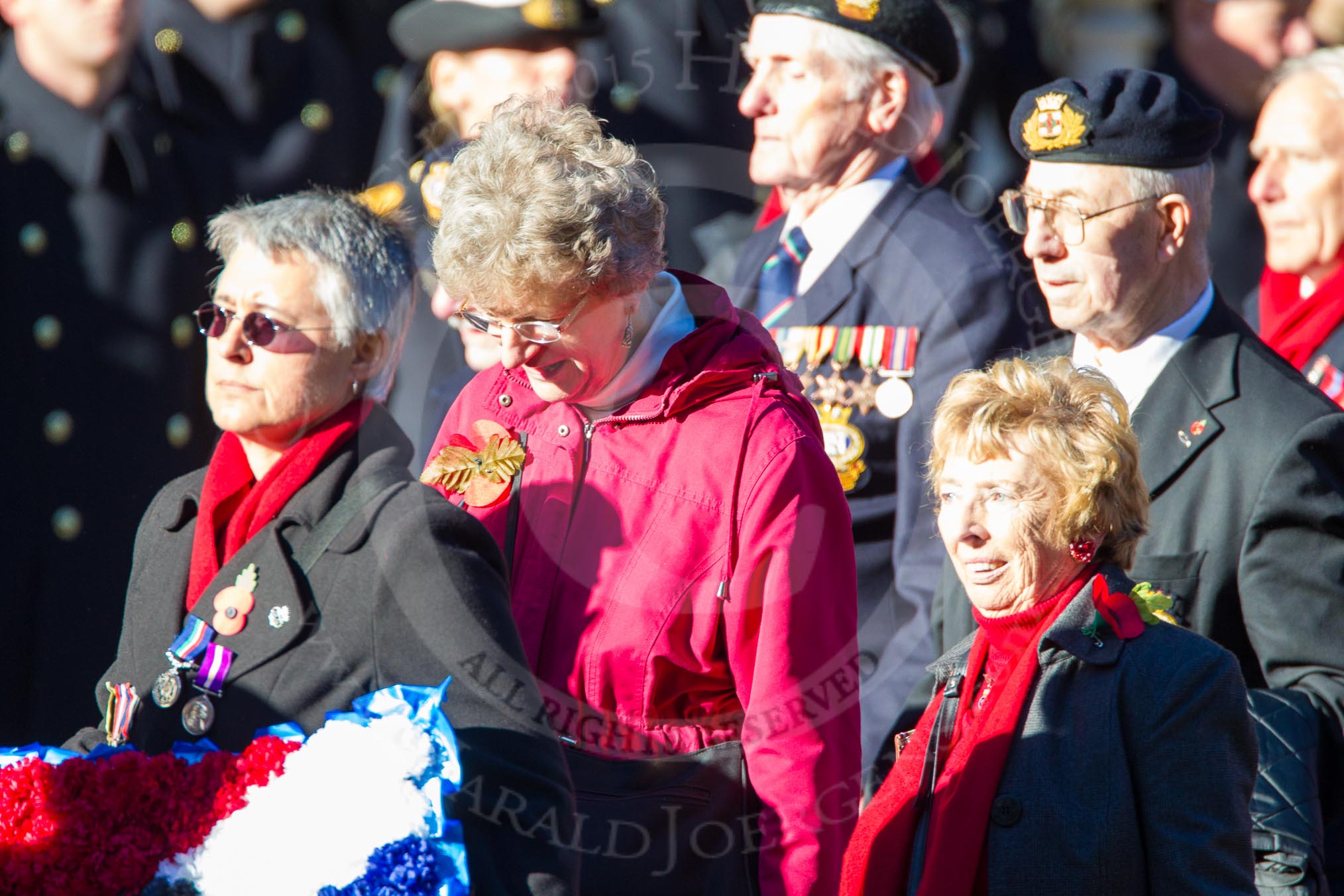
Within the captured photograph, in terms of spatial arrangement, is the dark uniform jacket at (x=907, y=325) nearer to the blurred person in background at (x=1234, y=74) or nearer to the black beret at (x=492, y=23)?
the blurred person in background at (x=1234, y=74)

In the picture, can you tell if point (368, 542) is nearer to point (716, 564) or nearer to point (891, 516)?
point (716, 564)

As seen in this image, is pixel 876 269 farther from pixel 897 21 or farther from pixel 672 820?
pixel 672 820

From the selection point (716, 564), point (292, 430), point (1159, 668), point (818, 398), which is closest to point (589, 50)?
point (818, 398)

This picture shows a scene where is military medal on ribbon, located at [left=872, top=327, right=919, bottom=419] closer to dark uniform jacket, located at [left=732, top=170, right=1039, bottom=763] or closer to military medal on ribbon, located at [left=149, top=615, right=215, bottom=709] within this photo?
dark uniform jacket, located at [left=732, top=170, right=1039, bottom=763]

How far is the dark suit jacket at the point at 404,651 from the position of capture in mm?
2133

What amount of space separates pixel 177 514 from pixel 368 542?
0.56m

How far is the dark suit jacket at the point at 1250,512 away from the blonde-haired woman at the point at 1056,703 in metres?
0.51

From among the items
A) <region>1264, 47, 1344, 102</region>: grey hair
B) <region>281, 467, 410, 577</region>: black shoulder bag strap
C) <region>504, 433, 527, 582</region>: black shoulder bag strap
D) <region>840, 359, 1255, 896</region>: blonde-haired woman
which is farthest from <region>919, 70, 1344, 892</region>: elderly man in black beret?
<region>281, 467, 410, 577</region>: black shoulder bag strap

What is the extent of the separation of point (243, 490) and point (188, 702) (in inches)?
18.2

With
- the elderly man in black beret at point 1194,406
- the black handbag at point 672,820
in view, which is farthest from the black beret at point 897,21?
the black handbag at point 672,820

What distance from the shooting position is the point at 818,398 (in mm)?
3896

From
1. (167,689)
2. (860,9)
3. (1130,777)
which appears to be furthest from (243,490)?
(860,9)

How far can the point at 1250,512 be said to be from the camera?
3.03 m

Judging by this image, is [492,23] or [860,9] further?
[492,23]
